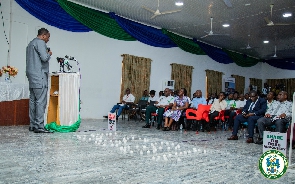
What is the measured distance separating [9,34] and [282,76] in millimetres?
15477

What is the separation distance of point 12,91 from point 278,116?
5423mm

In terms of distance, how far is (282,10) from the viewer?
8219 mm

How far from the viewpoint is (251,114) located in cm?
523

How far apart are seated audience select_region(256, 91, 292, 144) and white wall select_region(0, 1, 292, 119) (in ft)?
18.4

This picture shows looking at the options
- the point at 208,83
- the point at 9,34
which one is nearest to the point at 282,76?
the point at 208,83

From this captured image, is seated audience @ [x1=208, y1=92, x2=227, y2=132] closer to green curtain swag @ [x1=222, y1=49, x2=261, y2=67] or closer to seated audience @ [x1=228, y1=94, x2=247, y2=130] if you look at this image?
seated audience @ [x1=228, y1=94, x2=247, y2=130]

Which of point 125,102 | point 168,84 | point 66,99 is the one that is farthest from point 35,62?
point 168,84

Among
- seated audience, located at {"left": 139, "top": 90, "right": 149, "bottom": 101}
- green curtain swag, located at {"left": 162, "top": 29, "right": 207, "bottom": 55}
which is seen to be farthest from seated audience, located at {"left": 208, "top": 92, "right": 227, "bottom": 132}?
green curtain swag, located at {"left": 162, "top": 29, "right": 207, "bottom": 55}

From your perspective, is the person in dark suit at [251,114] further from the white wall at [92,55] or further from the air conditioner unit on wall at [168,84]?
the air conditioner unit on wall at [168,84]

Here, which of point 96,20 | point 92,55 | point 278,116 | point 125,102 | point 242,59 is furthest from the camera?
point 242,59

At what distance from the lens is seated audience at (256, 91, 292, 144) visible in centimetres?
479

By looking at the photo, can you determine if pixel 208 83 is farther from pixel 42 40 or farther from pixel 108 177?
pixel 108 177

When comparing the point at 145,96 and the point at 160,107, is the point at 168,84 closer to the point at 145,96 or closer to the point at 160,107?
the point at 145,96

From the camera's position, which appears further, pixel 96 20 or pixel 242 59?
pixel 242 59
